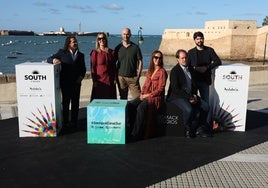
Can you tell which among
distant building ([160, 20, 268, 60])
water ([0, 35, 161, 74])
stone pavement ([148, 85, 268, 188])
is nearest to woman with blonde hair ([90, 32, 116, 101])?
stone pavement ([148, 85, 268, 188])

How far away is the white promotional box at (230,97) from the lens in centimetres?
646

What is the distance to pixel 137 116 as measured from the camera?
603cm

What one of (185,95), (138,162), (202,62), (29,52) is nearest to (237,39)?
(29,52)

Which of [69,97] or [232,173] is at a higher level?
[69,97]

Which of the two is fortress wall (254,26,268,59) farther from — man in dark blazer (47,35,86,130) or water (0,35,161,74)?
man in dark blazer (47,35,86,130)

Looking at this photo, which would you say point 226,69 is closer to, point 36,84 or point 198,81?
point 198,81

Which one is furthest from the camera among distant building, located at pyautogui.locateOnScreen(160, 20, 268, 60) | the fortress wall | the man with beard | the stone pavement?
distant building, located at pyautogui.locateOnScreen(160, 20, 268, 60)

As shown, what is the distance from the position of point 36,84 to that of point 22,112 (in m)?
0.57

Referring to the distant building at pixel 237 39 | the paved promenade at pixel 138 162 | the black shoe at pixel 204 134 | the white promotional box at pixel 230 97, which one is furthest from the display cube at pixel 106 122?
the distant building at pixel 237 39

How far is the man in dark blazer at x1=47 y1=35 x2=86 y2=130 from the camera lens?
627 centimetres

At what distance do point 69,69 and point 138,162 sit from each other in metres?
2.34

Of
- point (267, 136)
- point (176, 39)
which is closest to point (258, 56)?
point (176, 39)

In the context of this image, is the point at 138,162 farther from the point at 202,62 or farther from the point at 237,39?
the point at 237,39

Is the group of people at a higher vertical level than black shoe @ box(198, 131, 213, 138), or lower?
higher
